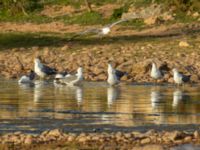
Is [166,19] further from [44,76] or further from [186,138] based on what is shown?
[186,138]

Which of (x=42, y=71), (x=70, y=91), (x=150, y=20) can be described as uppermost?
(x=150, y=20)

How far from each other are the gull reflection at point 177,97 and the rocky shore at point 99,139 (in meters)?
5.27

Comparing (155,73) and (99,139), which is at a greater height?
(155,73)

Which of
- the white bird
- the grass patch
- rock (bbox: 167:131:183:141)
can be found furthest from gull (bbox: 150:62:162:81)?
the grass patch

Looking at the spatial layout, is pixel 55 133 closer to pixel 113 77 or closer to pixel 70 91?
pixel 70 91

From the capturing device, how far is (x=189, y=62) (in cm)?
2852

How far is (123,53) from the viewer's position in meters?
31.1

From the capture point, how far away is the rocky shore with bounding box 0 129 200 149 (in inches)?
513

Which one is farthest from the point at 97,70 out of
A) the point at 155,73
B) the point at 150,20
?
the point at 150,20

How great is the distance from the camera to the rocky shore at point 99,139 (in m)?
13.0

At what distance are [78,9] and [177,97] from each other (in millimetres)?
29479

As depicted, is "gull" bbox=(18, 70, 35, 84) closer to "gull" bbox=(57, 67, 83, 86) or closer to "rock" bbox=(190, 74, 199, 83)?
"gull" bbox=(57, 67, 83, 86)

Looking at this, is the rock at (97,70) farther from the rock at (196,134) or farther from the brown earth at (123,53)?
the rock at (196,134)

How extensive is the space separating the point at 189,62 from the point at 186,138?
600 inches
